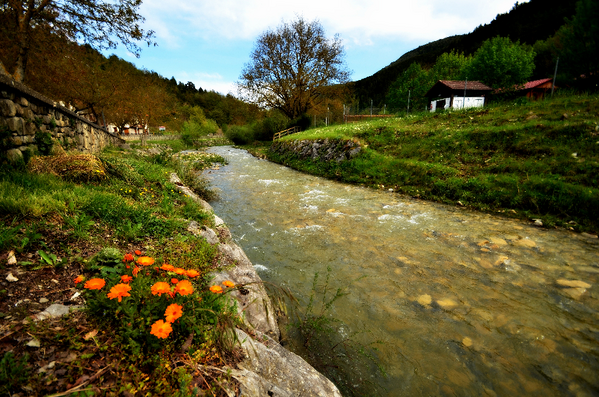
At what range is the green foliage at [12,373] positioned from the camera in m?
1.21

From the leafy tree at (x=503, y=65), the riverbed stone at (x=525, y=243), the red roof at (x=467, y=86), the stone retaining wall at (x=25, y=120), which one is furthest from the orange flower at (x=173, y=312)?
the leafy tree at (x=503, y=65)

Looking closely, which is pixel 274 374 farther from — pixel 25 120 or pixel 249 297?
pixel 25 120

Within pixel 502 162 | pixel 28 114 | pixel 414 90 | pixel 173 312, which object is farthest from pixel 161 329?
pixel 414 90

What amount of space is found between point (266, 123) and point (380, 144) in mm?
25442

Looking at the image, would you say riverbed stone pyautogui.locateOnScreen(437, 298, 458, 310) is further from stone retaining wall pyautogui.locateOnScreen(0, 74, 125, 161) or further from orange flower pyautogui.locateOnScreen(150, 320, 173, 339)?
stone retaining wall pyautogui.locateOnScreen(0, 74, 125, 161)

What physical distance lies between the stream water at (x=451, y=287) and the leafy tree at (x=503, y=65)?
36.0 metres

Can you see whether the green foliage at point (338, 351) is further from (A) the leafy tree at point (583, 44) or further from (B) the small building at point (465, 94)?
(B) the small building at point (465, 94)

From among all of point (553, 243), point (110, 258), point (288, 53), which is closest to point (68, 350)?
point (110, 258)

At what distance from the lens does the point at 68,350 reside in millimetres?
1510

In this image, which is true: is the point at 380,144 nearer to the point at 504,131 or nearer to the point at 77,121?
the point at 504,131

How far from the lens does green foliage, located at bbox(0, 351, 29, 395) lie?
121 centimetres

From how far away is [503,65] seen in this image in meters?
32.1

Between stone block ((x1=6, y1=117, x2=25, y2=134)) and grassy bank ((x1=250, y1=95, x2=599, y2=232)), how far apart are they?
390 inches

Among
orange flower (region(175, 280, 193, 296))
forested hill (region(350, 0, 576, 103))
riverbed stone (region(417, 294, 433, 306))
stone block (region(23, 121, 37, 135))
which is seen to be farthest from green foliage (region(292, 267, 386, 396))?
forested hill (region(350, 0, 576, 103))
